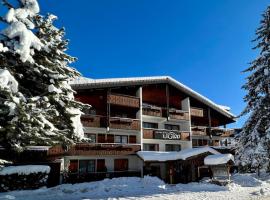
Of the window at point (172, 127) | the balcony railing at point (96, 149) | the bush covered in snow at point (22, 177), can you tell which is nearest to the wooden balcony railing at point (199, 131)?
the window at point (172, 127)

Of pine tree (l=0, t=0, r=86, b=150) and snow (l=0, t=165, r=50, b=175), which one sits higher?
pine tree (l=0, t=0, r=86, b=150)

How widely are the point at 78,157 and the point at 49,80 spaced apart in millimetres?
17138

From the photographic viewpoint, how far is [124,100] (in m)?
27.8

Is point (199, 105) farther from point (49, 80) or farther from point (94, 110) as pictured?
point (49, 80)

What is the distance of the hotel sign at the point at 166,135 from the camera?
2934 cm

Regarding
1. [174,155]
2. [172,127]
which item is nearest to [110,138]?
[174,155]

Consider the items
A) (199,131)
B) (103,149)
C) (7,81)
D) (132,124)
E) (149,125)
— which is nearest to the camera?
(7,81)

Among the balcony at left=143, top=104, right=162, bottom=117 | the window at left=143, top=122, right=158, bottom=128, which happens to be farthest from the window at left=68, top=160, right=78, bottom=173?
the window at left=143, top=122, right=158, bottom=128

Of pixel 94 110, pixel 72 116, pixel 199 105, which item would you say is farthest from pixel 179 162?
pixel 72 116

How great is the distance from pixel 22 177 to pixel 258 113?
18.4 m

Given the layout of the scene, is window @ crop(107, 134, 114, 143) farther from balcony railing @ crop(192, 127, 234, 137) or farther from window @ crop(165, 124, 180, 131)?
balcony railing @ crop(192, 127, 234, 137)

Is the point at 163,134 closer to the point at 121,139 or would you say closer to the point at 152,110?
the point at 152,110

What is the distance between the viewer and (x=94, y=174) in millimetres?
24734

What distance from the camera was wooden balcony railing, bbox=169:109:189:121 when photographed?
3167 cm
